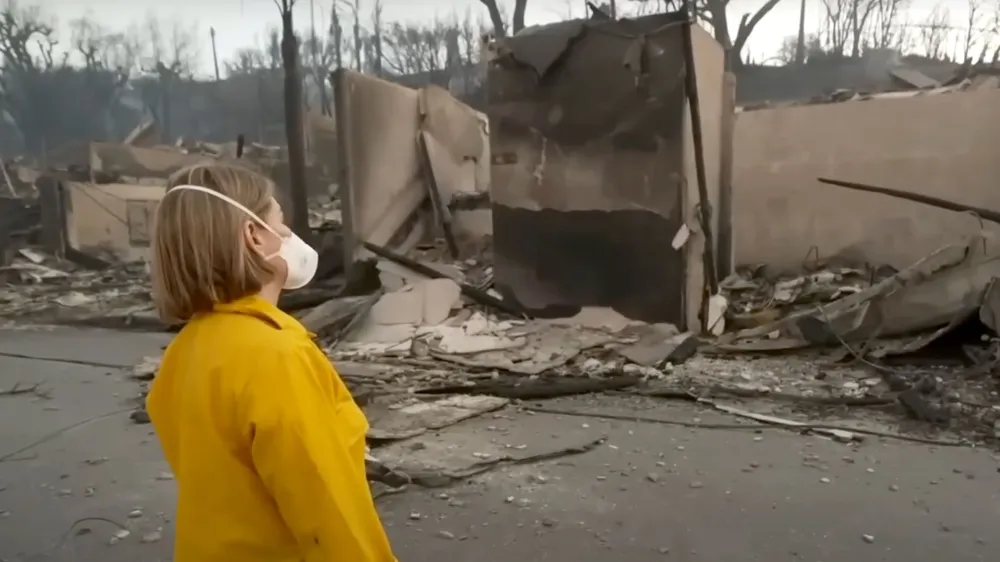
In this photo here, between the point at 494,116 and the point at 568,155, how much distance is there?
740 millimetres

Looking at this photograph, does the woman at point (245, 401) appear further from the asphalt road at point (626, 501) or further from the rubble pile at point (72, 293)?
the rubble pile at point (72, 293)

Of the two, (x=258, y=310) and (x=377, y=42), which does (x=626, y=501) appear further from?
(x=377, y=42)

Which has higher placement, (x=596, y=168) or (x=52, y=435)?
(x=596, y=168)

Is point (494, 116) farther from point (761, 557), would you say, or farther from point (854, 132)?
point (854, 132)

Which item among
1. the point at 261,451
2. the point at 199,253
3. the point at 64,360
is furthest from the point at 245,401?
the point at 64,360

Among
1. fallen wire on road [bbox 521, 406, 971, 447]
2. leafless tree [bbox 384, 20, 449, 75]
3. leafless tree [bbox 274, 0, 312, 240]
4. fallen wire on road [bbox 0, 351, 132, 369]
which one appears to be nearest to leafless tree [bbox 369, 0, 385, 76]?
leafless tree [bbox 384, 20, 449, 75]

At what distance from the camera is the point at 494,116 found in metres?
A: 6.04

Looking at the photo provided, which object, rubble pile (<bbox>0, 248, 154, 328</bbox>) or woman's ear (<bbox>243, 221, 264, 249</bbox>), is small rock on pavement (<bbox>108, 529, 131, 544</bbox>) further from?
rubble pile (<bbox>0, 248, 154, 328</bbox>)

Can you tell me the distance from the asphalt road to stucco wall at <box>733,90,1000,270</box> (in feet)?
20.4

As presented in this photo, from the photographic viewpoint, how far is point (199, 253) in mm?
1194

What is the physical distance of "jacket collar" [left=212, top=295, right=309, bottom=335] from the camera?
3.92ft

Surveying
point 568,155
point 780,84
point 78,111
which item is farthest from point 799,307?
point 78,111

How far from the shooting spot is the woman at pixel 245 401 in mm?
1103

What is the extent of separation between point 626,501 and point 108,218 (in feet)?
42.8
